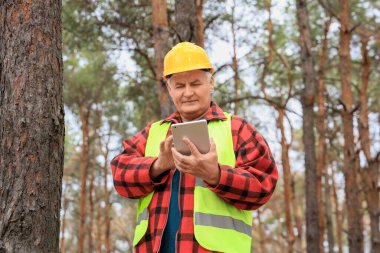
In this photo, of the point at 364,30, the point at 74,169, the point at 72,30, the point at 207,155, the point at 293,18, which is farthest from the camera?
the point at 74,169

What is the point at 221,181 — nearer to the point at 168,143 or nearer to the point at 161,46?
the point at 168,143

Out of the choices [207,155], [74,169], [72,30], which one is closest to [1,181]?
[207,155]

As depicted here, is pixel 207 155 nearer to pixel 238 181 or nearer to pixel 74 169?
pixel 238 181

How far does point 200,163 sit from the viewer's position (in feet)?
6.37

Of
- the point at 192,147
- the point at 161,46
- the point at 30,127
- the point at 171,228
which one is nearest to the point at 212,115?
the point at 192,147

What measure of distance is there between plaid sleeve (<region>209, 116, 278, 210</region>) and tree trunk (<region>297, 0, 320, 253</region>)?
7.67 metres

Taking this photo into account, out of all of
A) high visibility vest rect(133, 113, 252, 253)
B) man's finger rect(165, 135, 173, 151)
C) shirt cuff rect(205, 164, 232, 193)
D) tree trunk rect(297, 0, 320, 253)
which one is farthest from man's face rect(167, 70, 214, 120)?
tree trunk rect(297, 0, 320, 253)

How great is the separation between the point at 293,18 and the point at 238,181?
1354 cm

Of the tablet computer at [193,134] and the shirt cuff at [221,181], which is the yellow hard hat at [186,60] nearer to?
the tablet computer at [193,134]

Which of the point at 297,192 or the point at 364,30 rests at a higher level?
the point at 364,30

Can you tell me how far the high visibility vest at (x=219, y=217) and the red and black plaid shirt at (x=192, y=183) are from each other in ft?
0.10

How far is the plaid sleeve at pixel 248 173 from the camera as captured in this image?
202cm

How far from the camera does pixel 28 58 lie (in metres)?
2.16

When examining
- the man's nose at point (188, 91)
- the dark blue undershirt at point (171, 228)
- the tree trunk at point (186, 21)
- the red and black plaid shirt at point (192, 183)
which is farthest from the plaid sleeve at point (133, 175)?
the tree trunk at point (186, 21)
